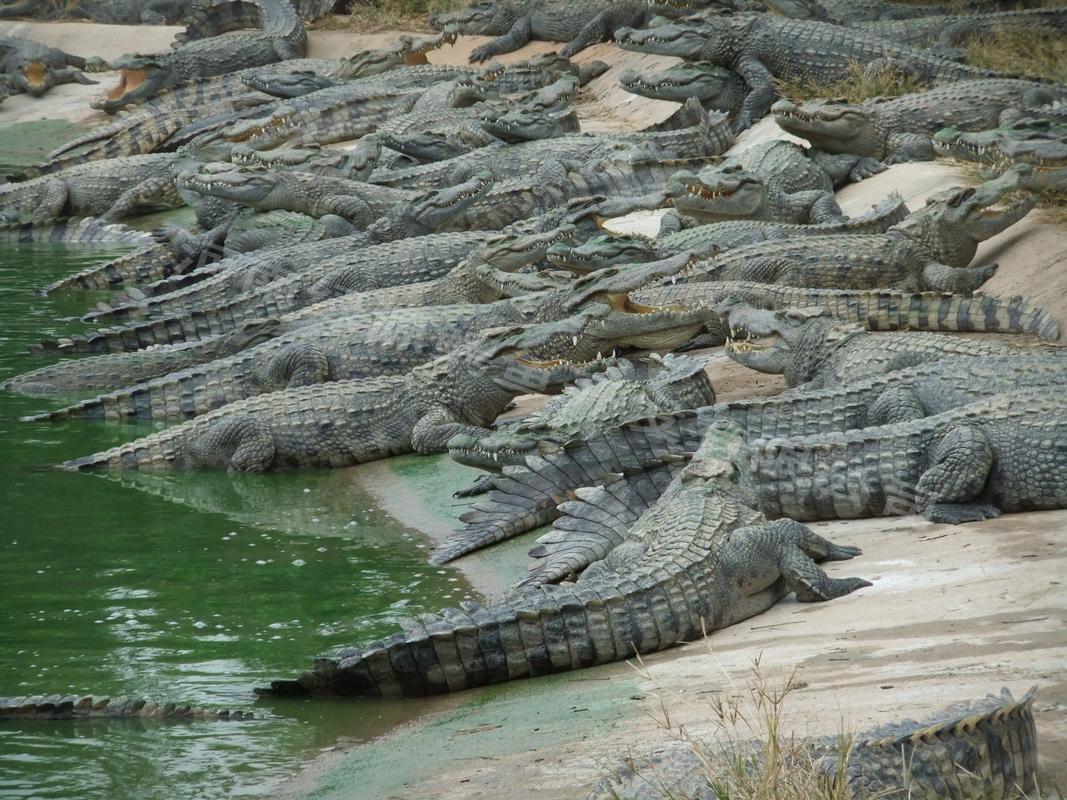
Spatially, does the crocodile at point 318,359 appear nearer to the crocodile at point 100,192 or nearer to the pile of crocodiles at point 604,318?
the pile of crocodiles at point 604,318

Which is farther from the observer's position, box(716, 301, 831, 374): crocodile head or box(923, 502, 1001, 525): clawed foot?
box(716, 301, 831, 374): crocodile head

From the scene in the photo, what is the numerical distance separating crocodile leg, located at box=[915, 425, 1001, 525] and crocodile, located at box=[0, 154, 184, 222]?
11.7 m

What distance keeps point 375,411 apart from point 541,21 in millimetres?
11057

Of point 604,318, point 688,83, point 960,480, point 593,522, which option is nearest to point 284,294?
point 604,318

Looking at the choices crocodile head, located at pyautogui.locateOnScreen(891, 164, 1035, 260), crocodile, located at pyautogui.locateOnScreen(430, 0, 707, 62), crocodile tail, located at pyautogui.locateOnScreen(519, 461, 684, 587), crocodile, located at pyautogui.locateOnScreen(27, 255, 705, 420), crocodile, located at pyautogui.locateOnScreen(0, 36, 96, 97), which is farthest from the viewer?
crocodile, located at pyautogui.locateOnScreen(0, 36, 96, 97)

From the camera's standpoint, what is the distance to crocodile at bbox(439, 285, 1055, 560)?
6230mm

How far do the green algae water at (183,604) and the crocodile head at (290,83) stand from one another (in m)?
9.50

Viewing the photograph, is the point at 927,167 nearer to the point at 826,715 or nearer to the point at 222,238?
the point at 222,238

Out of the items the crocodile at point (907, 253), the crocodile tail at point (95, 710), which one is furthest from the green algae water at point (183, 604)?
the crocodile at point (907, 253)

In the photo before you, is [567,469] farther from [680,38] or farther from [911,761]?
[680,38]

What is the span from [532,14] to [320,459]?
11.3 m

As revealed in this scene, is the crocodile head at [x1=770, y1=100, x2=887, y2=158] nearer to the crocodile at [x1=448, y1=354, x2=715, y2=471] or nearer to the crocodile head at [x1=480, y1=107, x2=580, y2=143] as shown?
the crocodile head at [x1=480, y1=107, x2=580, y2=143]

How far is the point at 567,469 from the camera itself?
6.33 m

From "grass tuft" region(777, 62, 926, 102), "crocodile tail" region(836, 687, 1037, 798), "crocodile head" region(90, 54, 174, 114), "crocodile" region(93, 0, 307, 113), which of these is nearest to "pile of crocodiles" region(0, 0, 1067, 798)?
"crocodile tail" region(836, 687, 1037, 798)
